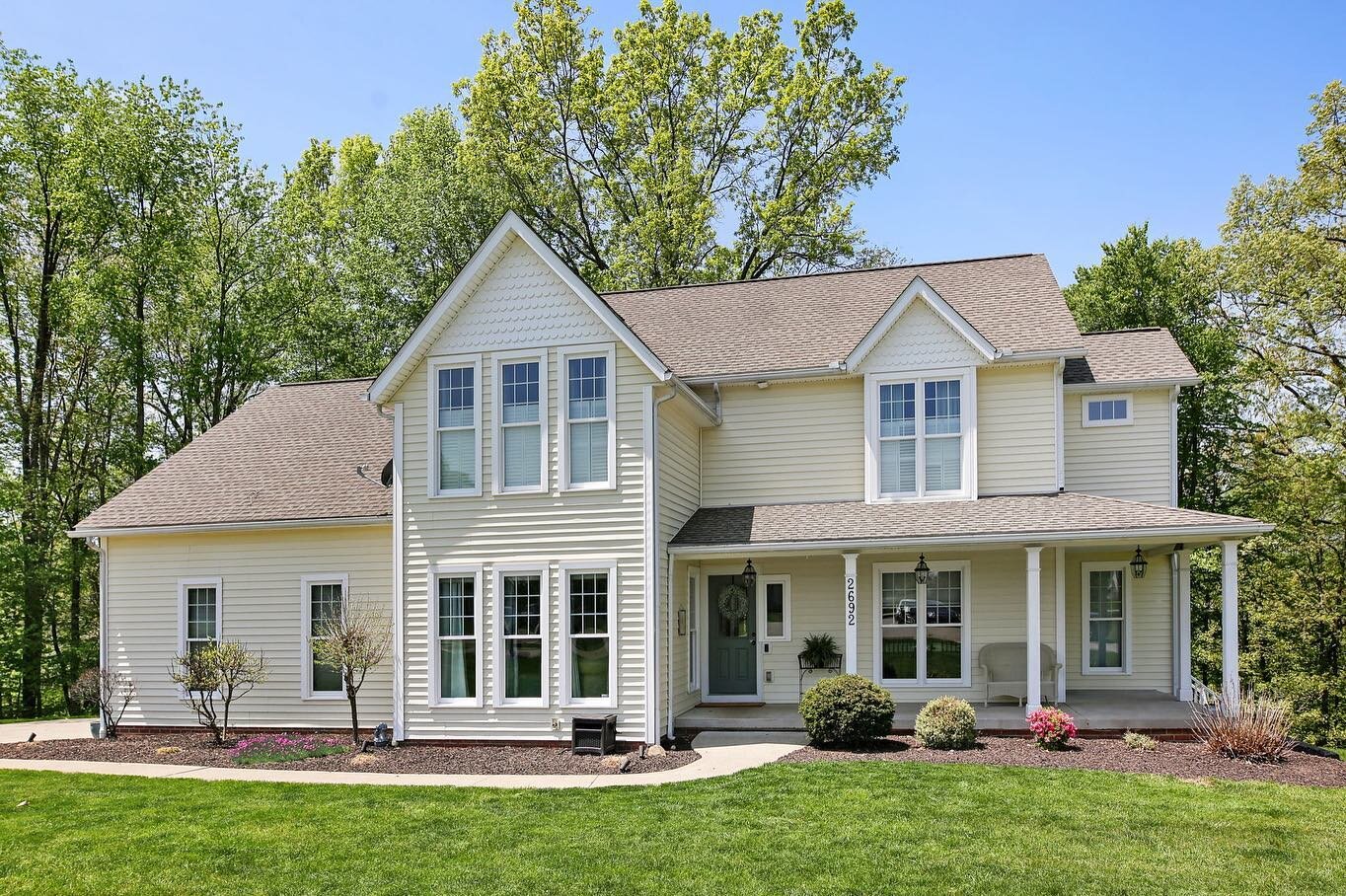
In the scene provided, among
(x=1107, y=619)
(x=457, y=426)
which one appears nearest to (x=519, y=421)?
(x=457, y=426)

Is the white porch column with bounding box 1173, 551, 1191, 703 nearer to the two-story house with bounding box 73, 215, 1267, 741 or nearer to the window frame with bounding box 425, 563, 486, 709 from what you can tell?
the two-story house with bounding box 73, 215, 1267, 741

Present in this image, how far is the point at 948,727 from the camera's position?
1348cm

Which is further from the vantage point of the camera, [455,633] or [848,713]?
[455,633]

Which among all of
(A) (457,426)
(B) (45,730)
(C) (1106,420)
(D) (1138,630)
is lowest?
(B) (45,730)

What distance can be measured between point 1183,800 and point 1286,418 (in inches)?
691

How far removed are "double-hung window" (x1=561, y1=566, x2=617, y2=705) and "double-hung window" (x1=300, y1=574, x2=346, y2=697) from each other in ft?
14.2

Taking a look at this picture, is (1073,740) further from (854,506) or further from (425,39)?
(425,39)

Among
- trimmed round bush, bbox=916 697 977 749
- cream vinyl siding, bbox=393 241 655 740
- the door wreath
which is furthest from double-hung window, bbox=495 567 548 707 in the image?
trimmed round bush, bbox=916 697 977 749

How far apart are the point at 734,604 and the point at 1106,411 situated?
24.0 ft

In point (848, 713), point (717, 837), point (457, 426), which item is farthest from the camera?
point (457, 426)

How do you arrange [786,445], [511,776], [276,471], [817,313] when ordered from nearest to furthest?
[511,776], [786,445], [276,471], [817,313]

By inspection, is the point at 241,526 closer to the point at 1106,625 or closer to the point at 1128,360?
the point at 1106,625

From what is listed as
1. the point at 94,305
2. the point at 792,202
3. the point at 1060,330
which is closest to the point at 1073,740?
the point at 1060,330

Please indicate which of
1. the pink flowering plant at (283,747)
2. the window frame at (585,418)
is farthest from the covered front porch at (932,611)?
the pink flowering plant at (283,747)
